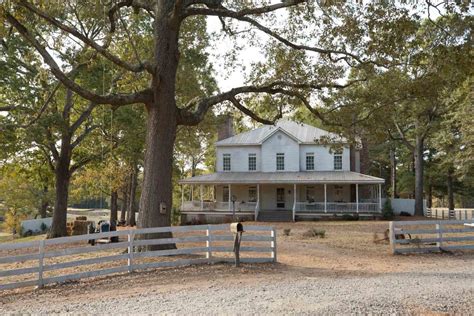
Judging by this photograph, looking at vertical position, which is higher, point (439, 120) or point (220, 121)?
point (439, 120)

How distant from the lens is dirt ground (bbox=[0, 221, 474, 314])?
22.3ft

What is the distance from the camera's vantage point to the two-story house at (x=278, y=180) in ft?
106

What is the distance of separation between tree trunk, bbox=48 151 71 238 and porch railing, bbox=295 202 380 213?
55.1 ft

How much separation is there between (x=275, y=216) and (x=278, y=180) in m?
2.89

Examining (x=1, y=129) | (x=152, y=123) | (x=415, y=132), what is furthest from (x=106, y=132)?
(x=415, y=132)

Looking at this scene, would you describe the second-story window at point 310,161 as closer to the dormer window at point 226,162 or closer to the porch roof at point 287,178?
the porch roof at point 287,178

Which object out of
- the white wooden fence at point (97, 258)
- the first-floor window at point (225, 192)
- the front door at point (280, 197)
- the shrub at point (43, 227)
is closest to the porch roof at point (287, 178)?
the first-floor window at point (225, 192)

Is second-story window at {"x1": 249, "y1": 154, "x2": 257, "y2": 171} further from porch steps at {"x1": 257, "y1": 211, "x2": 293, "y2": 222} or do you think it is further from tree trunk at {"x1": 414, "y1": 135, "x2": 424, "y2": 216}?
tree trunk at {"x1": 414, "y1": 135, "x2": 424, "y2": 216}

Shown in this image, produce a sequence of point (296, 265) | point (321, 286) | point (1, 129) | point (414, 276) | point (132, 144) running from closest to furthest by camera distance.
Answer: point (321, 286) < point (414, 276) < point (296, 265) < point (1, 129) < point (132, 144)

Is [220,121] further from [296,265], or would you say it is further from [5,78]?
[296,265]

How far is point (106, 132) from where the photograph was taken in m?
24.4

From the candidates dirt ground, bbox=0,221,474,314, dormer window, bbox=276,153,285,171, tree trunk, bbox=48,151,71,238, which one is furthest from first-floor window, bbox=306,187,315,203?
dirt ground, bbox=0,221,474,314

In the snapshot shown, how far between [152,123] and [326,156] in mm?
23621

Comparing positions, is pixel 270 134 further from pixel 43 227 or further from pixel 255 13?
pixel 255 13
